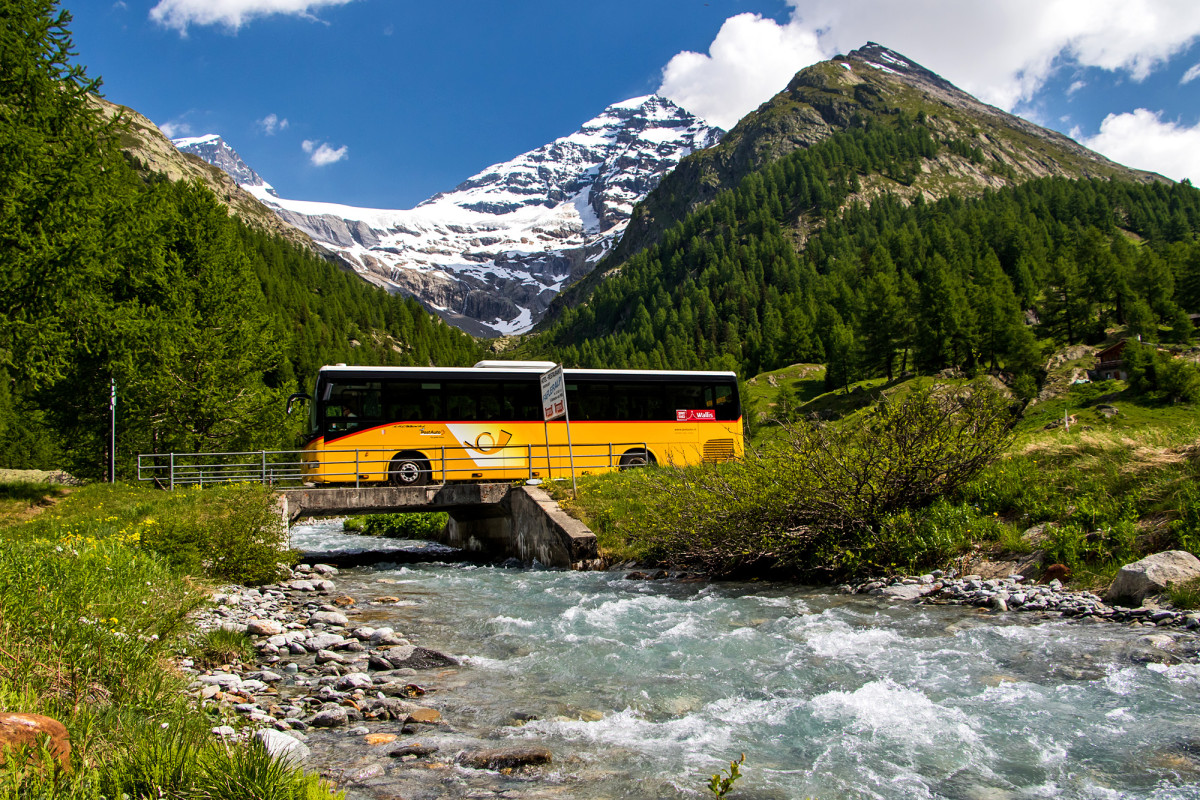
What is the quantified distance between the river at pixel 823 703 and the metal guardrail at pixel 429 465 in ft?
43.9

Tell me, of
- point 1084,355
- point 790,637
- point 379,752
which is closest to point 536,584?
point 790,637

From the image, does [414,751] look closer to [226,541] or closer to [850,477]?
[850,477]

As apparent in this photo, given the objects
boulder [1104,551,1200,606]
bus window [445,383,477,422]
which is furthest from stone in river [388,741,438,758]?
bus window [445,383,477,422]

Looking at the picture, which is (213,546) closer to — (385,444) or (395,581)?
(395,581)

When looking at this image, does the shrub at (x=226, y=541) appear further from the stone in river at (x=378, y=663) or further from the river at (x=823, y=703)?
the stone in river at (x=378, y=663)

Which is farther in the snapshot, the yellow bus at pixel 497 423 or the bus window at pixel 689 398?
the bus window at pixel 689 398

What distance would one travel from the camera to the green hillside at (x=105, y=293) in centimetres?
1595

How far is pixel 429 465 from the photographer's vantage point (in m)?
23.7

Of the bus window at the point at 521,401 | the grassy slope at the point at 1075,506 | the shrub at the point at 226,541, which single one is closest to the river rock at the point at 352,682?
the shrub at the point at 226,541

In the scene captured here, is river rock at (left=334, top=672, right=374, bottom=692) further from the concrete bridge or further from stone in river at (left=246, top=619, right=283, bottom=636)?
the concrete bridge

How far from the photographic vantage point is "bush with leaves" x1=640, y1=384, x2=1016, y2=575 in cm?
1166

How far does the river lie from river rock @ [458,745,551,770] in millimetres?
126

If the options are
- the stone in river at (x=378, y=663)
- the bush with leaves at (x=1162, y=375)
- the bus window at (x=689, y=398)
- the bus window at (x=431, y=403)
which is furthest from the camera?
the bush with leaves at (x=1162, y=375)

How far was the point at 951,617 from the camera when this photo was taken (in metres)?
8.88
